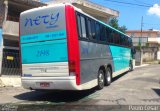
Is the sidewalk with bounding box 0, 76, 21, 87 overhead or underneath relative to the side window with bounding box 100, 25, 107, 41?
underneath

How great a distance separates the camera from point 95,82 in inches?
499

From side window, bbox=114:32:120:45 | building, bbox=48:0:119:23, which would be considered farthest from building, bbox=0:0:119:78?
side window, bbox=114:32:120:45

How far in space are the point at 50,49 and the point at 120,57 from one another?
8175mm

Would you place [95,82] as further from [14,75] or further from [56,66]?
[14,75]

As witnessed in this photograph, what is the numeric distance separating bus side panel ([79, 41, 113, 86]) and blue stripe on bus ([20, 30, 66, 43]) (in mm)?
789

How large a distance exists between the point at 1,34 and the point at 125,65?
824 cm

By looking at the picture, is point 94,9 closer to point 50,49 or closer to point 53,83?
point 50,49

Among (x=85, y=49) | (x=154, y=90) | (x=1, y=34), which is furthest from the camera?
(x=1, y=34)

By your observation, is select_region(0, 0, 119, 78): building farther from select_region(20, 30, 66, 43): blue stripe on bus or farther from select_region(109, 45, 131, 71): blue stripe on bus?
select_region(20, 30, 66, 43): blue stripe on bus

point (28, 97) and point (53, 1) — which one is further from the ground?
point (53, 1)

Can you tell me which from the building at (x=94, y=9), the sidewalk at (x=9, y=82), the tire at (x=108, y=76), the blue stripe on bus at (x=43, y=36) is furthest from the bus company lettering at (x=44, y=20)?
the building at (x=94, y=9)

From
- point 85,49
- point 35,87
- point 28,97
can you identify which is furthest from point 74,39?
point 28,97

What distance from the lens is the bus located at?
419 inches

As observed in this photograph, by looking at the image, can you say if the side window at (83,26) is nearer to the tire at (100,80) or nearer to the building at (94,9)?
the tire at (100,80)
